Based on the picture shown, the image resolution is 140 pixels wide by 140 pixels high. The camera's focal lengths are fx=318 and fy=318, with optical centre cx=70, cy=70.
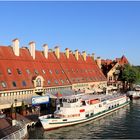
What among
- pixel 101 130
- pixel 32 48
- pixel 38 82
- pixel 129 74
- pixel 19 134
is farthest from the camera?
pixel 129 74

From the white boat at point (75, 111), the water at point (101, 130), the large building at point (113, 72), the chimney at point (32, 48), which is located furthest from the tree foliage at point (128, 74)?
the water at point (101, 130)

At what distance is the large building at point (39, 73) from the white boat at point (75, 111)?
29.1 feet

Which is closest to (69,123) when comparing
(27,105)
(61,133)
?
(61,133)

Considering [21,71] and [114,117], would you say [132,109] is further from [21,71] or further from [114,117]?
[21,71]

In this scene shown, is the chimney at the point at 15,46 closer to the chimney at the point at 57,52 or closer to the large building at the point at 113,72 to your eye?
the chimney at the point at 57,52

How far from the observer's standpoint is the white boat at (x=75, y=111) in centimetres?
6231

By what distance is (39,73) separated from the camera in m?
81.4

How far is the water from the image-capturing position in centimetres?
5522

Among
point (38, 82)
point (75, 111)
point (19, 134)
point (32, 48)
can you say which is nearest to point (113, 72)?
point (32, 48)

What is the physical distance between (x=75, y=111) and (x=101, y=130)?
8610mm

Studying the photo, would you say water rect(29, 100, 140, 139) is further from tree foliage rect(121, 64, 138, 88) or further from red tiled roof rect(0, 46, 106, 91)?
tree foliage rect(121, 64, 138, 88)

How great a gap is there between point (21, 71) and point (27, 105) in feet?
33.9

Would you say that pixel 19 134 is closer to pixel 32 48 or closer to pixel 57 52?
pixel 32 48

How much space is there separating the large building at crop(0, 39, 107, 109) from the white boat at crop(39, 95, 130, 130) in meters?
8.86
